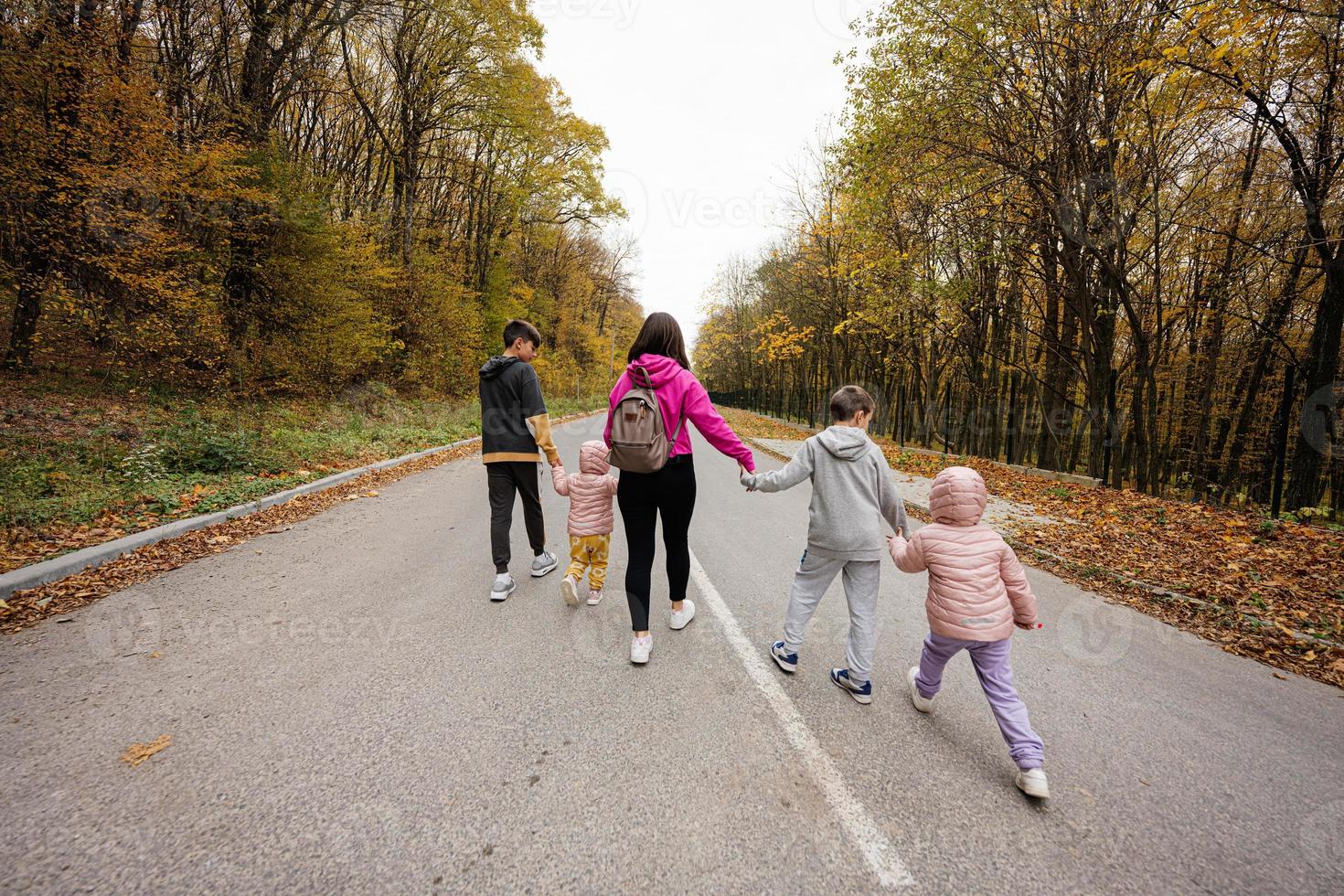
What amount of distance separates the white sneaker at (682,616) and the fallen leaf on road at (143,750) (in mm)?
2752

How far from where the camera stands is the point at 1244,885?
1.78 m

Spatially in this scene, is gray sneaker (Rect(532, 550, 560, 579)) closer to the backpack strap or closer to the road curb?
the backpack strap

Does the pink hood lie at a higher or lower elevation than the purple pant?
higher

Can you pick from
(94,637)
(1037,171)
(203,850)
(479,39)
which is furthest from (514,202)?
(203,850)

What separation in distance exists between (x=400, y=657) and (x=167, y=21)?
17819 millimetres

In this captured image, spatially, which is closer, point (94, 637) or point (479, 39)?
point (94, 637)

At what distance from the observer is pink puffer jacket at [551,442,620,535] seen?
154 inches

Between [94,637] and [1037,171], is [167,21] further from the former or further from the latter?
[1037,171]

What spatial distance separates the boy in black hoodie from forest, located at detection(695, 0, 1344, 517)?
8.04 m

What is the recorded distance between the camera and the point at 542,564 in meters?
4.67

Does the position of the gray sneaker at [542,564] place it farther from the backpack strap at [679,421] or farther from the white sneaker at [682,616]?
the backpack strap at [679,421]

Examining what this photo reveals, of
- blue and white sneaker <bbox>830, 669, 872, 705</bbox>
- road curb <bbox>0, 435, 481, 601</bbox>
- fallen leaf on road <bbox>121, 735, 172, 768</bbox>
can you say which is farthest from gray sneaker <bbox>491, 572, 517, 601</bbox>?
road curb <bbox>0, 435, 481, 601</bbox>

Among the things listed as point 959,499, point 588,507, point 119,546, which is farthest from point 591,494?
point 119,546

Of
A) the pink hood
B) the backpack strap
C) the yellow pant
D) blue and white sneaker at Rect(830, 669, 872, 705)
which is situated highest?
the backpack strap
